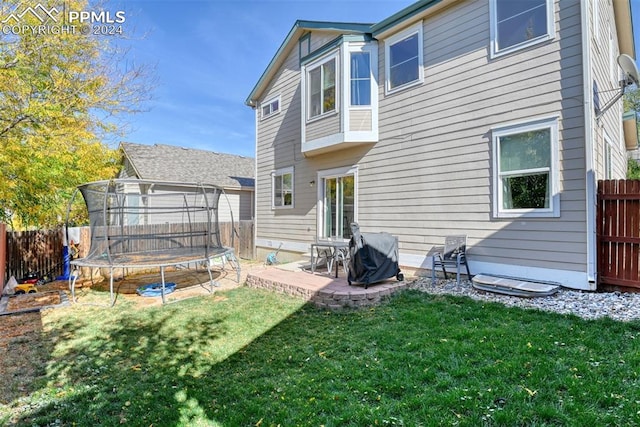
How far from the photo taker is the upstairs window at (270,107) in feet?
36.3

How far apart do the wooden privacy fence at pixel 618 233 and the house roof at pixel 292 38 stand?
19.5 feet

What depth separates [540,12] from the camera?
217 inches

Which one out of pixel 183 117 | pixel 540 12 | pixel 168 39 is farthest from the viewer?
pixel 183 117

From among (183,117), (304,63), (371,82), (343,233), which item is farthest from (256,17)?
(183,117)

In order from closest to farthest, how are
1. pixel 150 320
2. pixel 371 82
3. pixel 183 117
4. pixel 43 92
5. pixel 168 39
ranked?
pixel 150 320, pixel 43 92, pixel 371 82, pixel 168 39, pixel 183 117

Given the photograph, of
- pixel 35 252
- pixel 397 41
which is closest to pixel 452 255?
pixel 397 41

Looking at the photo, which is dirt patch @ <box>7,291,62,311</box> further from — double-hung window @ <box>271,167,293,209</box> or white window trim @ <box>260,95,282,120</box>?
white window trim @ <box>260,95,282,120</box>

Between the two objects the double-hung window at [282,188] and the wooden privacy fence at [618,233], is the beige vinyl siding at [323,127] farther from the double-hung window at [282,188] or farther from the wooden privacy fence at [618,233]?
the wooden privacy fence at [618,233]

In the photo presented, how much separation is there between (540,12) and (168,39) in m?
9.64

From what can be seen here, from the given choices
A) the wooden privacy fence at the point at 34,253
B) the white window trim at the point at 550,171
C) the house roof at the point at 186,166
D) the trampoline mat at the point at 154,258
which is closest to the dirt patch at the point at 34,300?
the trampoline mat at the point at 154,258

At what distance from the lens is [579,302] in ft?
15.3

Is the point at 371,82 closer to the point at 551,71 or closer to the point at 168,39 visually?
the point at 551,71

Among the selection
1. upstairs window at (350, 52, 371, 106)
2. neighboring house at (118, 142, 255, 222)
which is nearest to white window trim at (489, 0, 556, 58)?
upstairs window at (350, 52, 371, 106)

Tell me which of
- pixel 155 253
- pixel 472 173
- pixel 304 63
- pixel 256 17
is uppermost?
pixel 256 17
